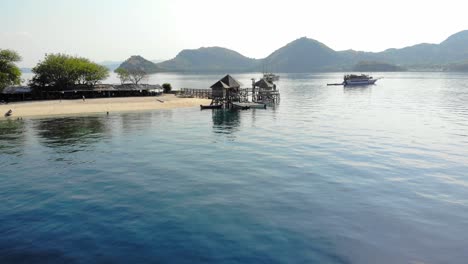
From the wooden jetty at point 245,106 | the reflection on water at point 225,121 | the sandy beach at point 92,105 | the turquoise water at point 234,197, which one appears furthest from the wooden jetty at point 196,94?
the turquoise water at point 234,197

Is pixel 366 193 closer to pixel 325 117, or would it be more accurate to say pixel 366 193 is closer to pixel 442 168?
pixel 442 168

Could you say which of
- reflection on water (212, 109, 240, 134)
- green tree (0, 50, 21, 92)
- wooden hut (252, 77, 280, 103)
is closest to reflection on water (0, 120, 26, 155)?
reflection on water (212, 109, 240, 134)

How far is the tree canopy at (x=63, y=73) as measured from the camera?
7469 cm

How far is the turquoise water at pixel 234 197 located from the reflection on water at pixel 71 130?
447 millimetres

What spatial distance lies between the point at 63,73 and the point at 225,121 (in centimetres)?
4655

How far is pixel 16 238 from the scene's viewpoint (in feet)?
49.3

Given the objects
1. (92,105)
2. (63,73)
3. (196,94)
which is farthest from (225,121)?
(63,73)

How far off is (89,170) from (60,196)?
5.40 meters

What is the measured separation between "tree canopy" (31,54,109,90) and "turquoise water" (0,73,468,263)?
39.1 metres

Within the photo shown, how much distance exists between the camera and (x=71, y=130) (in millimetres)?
42219

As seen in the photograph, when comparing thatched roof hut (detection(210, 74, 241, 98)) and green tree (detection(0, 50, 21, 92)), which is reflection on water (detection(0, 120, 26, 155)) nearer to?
green tree (detection(0, 50, 21, 92))

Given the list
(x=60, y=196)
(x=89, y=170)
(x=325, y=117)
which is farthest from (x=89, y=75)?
(x=60, y=196)

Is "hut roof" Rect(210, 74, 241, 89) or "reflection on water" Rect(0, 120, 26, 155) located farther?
"hut roof" Rect(210, 74, 241, 89)

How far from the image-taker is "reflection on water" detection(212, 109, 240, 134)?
43031 millimetres
